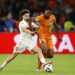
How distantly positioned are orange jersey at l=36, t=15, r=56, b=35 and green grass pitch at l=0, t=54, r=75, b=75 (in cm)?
129

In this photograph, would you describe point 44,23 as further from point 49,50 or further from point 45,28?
point 49,50

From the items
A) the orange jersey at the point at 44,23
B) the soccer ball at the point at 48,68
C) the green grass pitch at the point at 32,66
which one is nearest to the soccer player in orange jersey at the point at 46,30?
the orange jersey at the point at 44,23

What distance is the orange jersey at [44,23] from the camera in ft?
63.7

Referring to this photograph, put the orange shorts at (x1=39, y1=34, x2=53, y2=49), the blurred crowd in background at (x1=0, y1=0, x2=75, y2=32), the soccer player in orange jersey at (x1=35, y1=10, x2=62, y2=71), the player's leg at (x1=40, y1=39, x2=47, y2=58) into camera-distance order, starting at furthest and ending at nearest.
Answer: the blurred crowd in background at (x1=0, y1=0, x2=75, y2=32), the orange shorts at (x1=39, y1=34, x2=53, y2=49), the soccer player in orange jersey at (x1=35, y1=10, x2=62, y2=71), the player's leg at (x1=40, y1=39, x2=47, y2=58)

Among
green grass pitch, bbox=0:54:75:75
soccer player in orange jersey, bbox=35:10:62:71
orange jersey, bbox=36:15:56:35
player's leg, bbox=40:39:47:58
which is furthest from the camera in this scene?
orange jersey, bbox=36:15:56:35

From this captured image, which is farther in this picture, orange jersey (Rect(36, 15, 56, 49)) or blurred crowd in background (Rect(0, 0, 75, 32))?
blurred crowd in background (Rect(0, 0, 75, 32))

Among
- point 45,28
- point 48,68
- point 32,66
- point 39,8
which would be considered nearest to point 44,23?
point 45,28

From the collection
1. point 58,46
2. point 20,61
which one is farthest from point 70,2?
point 20,61

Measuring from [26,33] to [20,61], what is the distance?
4470mm

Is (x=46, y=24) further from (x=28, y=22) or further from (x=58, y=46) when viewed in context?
(x=58, y=46)

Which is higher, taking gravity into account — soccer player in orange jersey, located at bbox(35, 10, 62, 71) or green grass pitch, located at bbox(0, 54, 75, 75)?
soccer player in orange jersey, located at bbox(35, 10, 62, 71)

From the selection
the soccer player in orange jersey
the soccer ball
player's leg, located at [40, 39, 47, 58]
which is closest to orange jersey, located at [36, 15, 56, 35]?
the soccer player in orange jersey

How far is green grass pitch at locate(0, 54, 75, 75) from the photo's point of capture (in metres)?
18.0

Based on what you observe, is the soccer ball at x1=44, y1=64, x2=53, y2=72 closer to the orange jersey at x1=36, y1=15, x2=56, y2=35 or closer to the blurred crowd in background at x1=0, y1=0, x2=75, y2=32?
the orange jersey at x1=36, y1=15, x2=56, y2=35
